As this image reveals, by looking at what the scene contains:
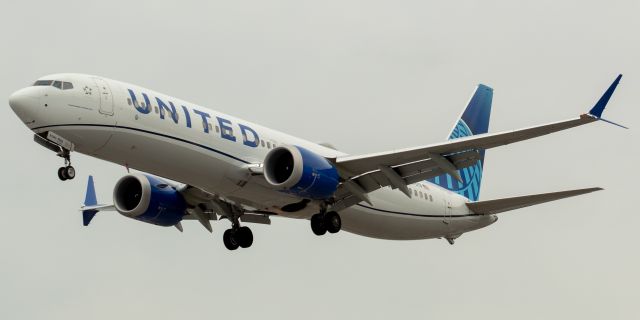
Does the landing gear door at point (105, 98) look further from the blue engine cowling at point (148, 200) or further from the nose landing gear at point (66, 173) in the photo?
the blue engine cowling at point (148, 200)

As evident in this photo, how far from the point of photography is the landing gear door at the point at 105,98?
37.0 metres

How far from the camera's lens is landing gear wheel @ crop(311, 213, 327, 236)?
40.9 meters

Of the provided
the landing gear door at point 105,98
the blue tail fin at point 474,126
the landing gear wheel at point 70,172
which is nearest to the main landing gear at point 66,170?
the landing gear wheel at point 70,172

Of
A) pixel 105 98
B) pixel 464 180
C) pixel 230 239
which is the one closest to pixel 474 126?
pixel 464 180

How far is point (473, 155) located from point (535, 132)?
291cm

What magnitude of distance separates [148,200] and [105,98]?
21.3ft

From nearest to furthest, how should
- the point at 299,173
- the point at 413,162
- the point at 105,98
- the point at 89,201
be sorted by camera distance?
the point at 105,98
the point at 299,173
the point at 413,162
the point at 89,201

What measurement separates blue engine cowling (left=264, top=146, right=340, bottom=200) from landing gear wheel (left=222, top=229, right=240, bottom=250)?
5521 millimetres

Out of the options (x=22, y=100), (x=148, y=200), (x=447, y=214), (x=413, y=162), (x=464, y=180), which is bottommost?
(x=447, y=214)

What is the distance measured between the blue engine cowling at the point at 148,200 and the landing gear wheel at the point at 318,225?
541cm

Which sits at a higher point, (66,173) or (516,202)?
(66,173)

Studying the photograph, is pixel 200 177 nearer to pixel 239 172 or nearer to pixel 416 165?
pixel 239 172

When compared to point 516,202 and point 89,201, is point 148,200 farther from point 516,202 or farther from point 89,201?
point 516,202

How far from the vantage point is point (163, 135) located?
37.8 m
